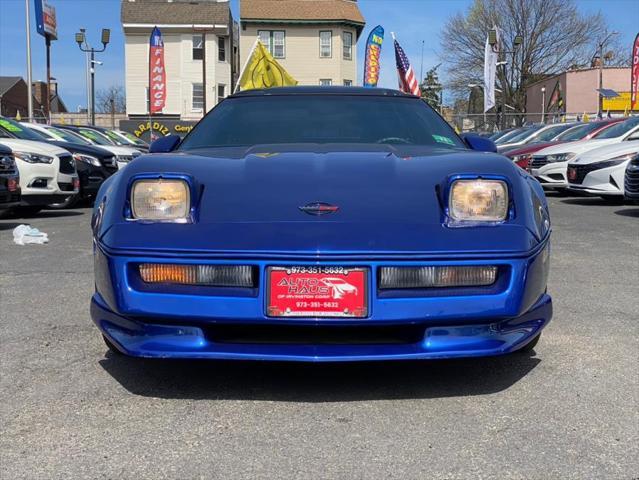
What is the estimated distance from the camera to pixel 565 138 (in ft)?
51.7

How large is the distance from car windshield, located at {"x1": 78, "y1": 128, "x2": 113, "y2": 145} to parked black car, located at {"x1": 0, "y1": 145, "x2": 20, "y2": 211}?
6556 mm

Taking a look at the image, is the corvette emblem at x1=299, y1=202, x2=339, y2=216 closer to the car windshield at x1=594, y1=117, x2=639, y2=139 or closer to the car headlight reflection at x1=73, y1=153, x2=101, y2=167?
the car headlight reflection at x1=73, y1=153, x2=101, y2=167

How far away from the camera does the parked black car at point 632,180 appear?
375 inches

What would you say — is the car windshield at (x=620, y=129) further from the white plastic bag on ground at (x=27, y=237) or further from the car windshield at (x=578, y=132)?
the white plastic bag on ground at (x=27, y=237)

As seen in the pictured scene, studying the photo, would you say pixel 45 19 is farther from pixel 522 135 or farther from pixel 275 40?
pixel 522 135

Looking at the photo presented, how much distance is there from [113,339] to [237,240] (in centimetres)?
71

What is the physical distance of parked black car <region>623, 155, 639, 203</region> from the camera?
9.52 m

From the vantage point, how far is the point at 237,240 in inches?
107

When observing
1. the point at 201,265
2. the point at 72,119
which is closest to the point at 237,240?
the point at 201,265

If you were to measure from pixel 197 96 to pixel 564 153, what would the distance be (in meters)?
29.9

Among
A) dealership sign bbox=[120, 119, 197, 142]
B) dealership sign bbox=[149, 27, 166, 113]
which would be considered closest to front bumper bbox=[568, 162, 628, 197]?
dealership sign bbox=[149, 27, 166, 113]

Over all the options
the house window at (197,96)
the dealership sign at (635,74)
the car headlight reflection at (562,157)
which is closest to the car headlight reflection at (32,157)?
the car headlight reflection at (562,157)

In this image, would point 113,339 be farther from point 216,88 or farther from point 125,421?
point 216,88

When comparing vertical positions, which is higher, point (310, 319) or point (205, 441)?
point (310, 319)
